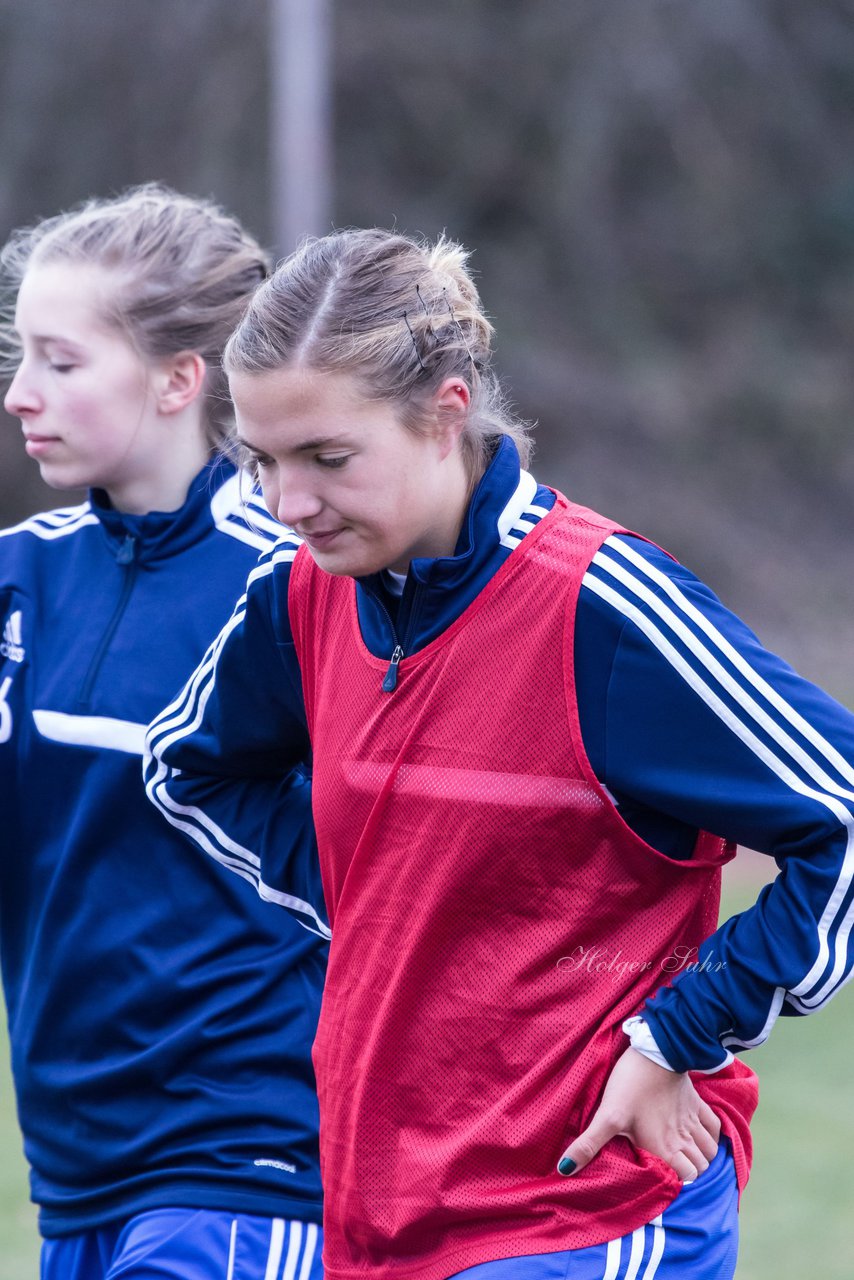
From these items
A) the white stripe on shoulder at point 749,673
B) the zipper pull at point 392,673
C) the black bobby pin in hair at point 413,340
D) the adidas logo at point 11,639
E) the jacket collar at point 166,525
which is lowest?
the adidas logo at point 11,639

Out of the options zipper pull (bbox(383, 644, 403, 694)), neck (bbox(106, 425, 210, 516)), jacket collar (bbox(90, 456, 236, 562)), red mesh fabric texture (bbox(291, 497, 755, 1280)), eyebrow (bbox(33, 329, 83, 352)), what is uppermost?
eyebrow (bbox(33, 329, 83, 352))

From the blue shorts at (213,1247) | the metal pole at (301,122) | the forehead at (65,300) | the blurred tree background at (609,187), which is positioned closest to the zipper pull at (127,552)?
the forehead at (65,300)

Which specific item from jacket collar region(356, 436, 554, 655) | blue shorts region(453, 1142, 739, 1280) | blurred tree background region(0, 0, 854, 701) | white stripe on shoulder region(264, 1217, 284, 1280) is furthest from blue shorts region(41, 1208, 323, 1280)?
blurred tree background region(0, 0, 854, 701)

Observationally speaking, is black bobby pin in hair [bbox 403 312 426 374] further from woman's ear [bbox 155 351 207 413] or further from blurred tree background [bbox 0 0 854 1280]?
blurred tree background [bbox 0 0 854 1280]

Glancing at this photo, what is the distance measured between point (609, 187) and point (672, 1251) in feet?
62.5

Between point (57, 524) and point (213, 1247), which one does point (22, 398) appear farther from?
point (213, 1247)

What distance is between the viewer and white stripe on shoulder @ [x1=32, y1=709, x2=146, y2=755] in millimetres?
2707

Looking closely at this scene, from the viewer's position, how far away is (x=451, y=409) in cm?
212

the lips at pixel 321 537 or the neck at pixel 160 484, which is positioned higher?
the neck at pixel 160 484

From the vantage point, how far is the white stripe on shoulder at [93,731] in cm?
271

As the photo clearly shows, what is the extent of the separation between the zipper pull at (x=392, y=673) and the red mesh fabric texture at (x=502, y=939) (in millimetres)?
12

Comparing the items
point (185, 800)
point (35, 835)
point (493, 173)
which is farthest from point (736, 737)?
point (493, 173)

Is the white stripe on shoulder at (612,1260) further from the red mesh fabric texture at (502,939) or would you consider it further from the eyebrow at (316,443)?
the eyebrow at (316,443)

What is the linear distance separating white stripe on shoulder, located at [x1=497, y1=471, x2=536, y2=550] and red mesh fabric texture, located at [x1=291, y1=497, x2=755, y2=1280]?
31 mm
